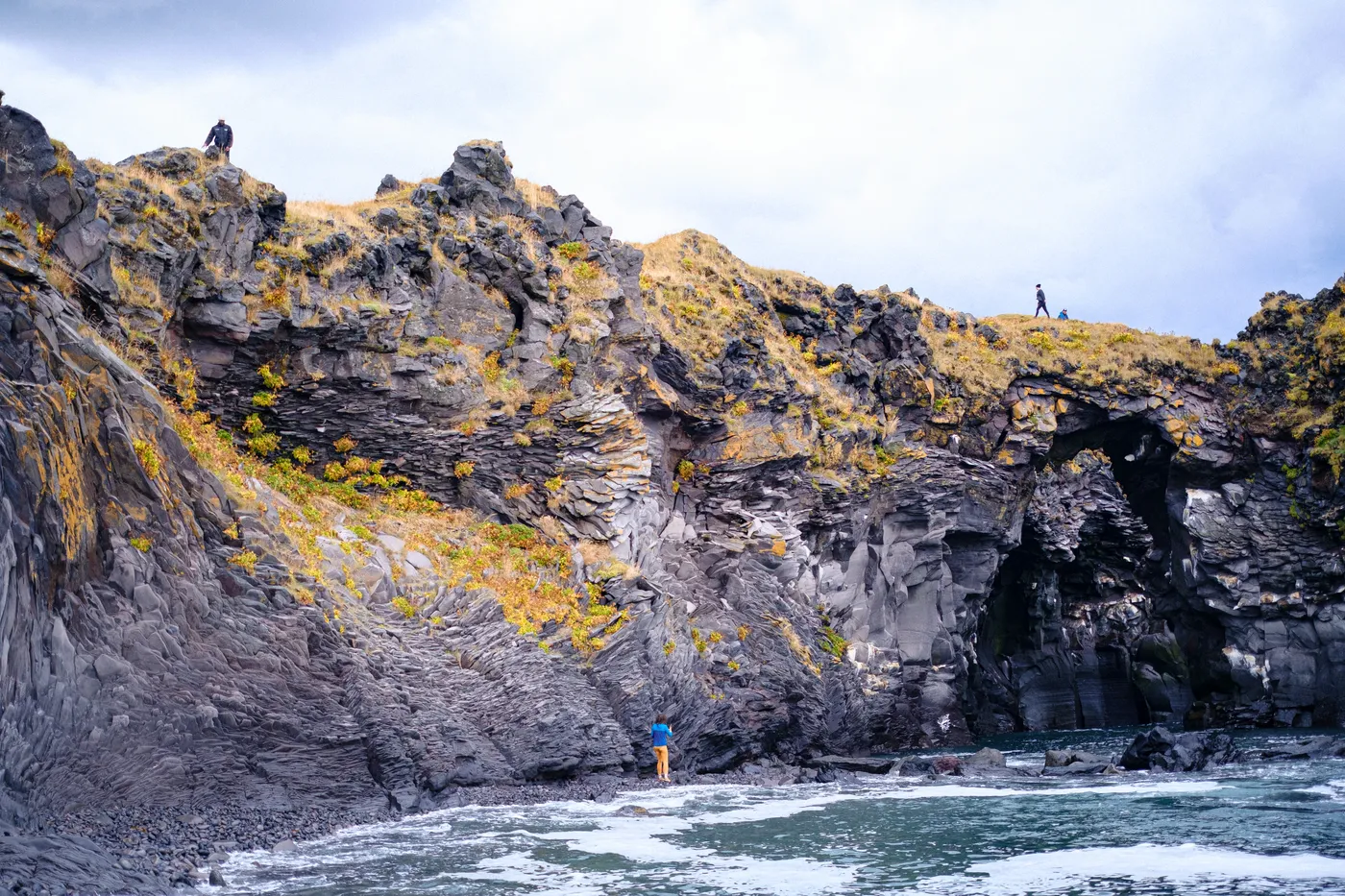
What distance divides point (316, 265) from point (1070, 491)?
46672mm

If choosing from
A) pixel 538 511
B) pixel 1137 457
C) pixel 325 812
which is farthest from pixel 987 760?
pixel 1137 457

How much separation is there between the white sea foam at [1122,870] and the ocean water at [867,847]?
0.14 ft

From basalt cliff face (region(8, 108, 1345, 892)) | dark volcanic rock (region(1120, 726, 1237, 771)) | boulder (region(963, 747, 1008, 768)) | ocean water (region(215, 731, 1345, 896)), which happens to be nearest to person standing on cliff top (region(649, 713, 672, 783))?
basalt cliff face (region(8, 108, 1345, 892))

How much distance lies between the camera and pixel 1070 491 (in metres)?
60.3

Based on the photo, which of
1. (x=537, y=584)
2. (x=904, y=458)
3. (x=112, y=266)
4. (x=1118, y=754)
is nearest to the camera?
(x=112, y=266)

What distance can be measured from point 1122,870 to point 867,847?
4.59 metres

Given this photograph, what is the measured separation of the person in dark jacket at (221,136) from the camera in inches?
1234

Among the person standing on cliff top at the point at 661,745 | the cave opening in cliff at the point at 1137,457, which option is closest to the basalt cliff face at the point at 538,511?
the cave opening in cliff at the point at 1137,457

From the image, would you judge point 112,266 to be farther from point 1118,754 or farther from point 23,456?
point 1118,754

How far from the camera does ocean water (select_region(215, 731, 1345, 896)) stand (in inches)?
587

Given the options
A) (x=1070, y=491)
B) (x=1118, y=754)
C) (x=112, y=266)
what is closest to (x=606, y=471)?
(x=112, y=266)

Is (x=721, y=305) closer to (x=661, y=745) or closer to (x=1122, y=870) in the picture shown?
(x=661, y=745)

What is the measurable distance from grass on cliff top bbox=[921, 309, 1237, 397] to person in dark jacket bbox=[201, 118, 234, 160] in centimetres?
3330

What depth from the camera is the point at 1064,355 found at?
5153cm
